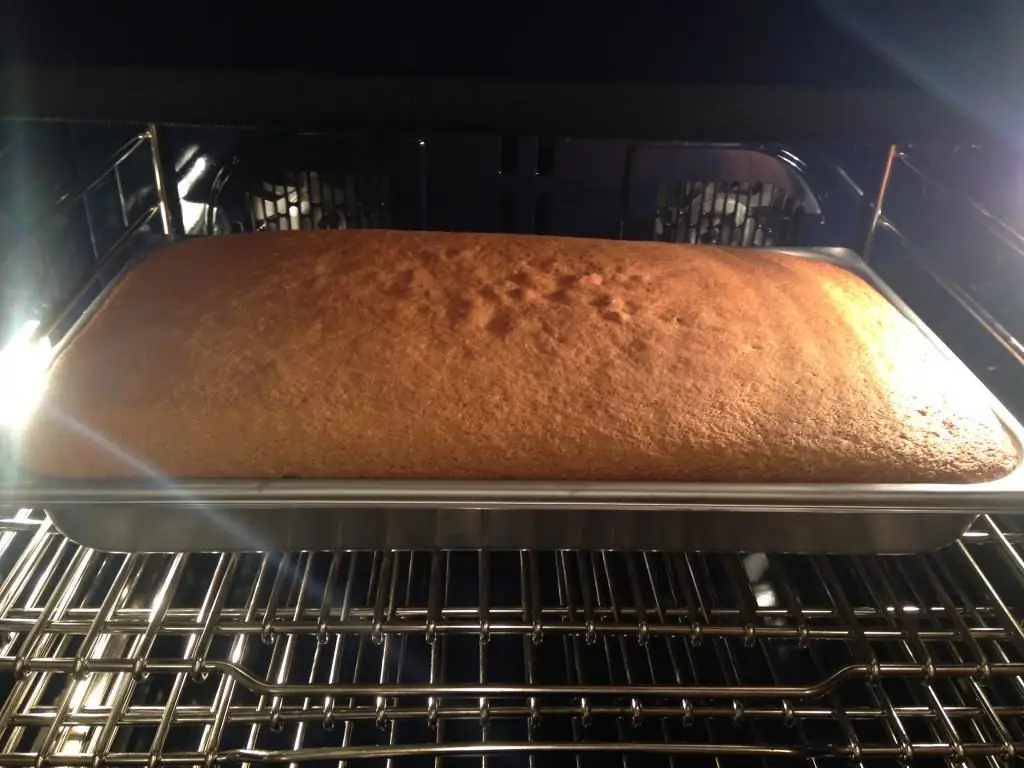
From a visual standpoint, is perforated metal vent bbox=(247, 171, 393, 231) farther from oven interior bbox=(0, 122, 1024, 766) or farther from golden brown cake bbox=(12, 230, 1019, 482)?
golden brown cake bbox=(12, 230, 1019, 482)

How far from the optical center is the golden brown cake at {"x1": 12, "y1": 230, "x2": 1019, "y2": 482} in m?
0.88

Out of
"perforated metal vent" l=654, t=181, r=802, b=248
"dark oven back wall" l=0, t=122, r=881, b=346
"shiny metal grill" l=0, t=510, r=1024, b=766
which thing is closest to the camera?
"shiny metal grill" l=0, t=510, r=1024, b=766

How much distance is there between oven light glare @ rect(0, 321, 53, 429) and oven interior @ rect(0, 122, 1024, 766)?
0.04 feet

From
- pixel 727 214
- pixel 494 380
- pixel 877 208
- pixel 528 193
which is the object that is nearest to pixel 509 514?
pixel 494 380

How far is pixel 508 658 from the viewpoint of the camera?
1010 millimetres

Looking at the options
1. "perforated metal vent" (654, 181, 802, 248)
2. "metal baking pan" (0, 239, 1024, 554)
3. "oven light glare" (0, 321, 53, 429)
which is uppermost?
"perforated metal vent" (654, 181, 802, 248)

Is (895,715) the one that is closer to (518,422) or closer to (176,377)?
(518,422)

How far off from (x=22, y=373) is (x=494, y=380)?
1.82 ft

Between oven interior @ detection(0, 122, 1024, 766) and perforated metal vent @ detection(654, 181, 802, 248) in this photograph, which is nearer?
oven interior @ detection(0, 122, 1024, 766)

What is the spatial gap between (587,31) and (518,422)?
0.40m

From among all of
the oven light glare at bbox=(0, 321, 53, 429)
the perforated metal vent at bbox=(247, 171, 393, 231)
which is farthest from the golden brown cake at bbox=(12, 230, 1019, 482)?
the perforated metal vent at bbox=(247, 171, 393, 231)

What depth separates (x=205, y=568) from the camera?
105 centimetres

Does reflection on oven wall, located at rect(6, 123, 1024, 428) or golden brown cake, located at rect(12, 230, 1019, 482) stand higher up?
reflection on oven wall, located at rect(6, 123, 1024, 428)

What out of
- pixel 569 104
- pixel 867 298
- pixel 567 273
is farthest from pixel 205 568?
pixel 867 298
